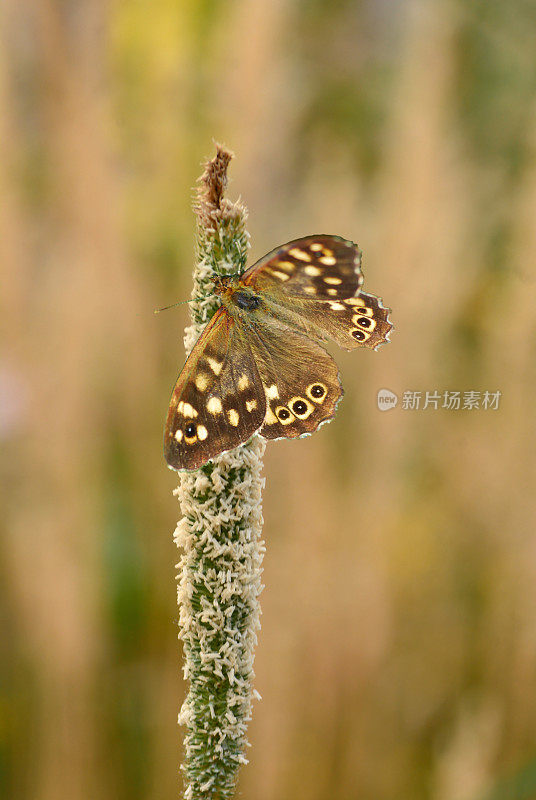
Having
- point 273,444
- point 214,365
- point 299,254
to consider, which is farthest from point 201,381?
point 273,444

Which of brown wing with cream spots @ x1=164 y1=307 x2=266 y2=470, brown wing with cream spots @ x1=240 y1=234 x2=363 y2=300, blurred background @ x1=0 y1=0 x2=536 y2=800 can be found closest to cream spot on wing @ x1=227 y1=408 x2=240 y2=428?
brown wing with cream spots @ x1=164 y1=307 x2=266 y2=470

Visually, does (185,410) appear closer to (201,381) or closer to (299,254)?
(201,381)

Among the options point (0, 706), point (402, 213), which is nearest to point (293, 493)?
point (402, 213)

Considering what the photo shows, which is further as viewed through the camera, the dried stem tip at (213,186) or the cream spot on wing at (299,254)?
the cream spot on wing at (299,254)

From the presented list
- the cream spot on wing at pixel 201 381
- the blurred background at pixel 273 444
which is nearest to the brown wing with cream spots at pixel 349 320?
the cream spot on wing at pixel 201 381

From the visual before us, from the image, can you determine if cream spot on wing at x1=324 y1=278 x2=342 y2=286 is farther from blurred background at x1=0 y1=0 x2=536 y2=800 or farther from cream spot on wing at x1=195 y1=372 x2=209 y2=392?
blurred background at x1=0 y1=0 x2=536 y2=800

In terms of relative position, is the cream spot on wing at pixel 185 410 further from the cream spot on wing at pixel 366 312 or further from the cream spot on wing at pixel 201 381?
the cream spot on wing at pixel 366 312
